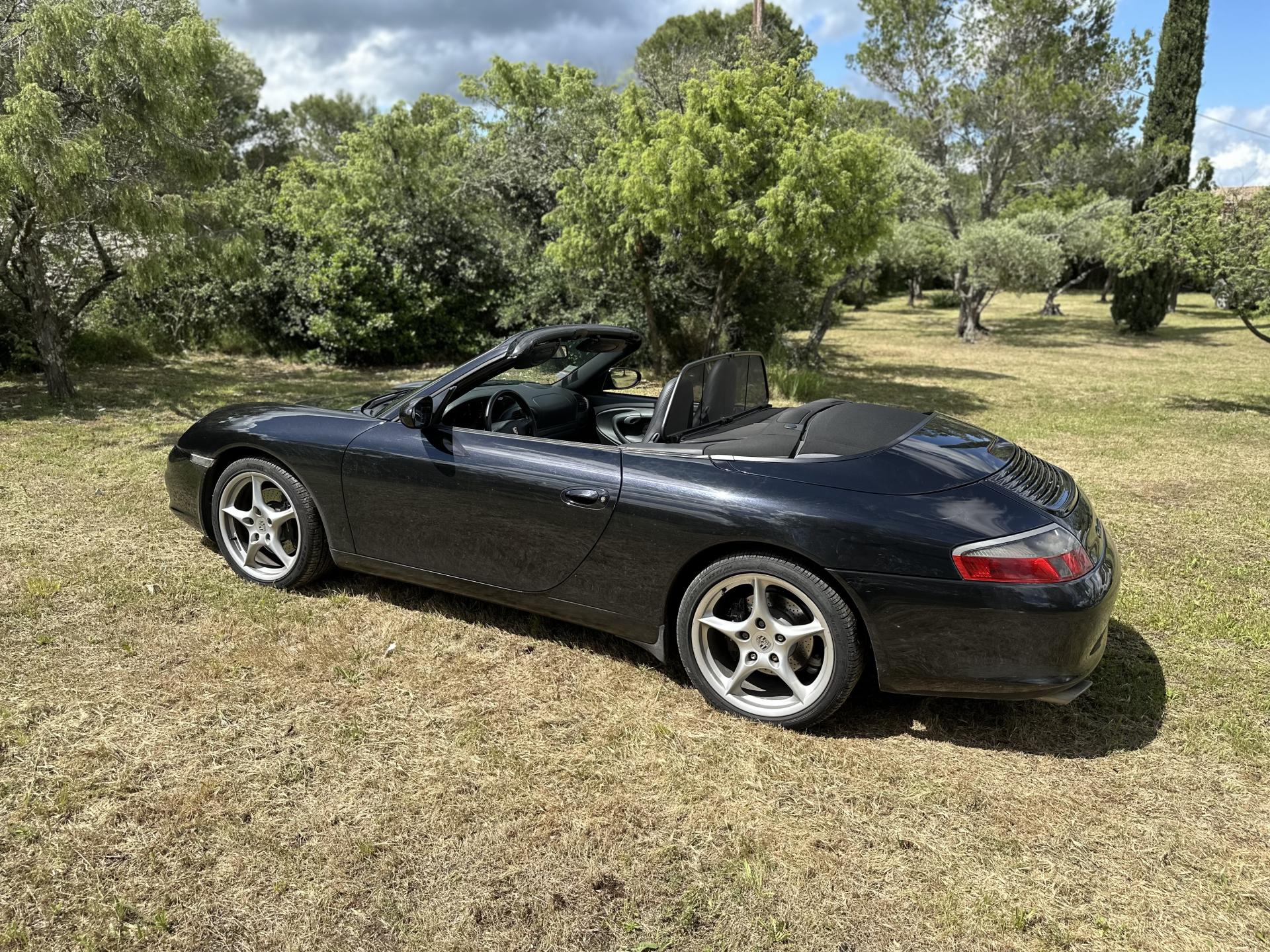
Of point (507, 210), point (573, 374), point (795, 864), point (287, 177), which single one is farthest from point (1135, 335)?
point (795, 864)

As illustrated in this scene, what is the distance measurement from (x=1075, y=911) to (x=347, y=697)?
246cm

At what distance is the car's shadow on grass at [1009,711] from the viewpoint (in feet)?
9.93

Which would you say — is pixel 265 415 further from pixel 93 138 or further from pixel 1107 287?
pixel 1107 287

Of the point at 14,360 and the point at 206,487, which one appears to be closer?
the point at 206,487

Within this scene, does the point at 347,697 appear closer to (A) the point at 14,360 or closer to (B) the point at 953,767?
(B) the point at 953,767

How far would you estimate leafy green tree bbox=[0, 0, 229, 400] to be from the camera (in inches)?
292

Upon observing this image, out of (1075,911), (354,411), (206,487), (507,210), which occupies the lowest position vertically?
(1075,911)

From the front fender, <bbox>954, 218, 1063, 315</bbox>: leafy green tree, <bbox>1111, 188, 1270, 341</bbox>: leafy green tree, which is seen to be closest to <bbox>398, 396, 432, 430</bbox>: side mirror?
the front fender

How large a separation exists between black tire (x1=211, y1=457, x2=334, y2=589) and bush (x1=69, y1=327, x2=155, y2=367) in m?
9.46

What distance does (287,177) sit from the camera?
1416cm

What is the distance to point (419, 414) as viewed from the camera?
3.52 m

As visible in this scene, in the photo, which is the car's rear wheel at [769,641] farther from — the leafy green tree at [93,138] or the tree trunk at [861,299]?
the tree trunk at [861,299]

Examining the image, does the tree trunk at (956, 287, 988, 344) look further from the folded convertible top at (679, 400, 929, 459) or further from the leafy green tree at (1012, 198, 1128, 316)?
the folded convertible top at (679, 400, 929, 459)

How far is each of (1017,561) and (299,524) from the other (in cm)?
301
